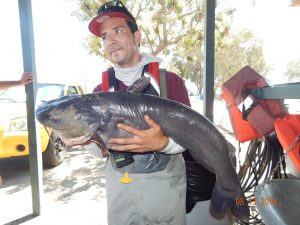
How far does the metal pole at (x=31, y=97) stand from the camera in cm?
396

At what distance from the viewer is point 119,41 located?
2.35 m

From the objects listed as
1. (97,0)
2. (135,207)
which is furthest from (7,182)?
(97,0)

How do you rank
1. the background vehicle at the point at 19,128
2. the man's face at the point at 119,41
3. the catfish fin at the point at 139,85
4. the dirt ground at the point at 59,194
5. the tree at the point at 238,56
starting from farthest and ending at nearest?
1. the tree at the point at 238,56
2. the background vehicle at the point at 19,128
3. the dirt ground at the point at 59,194
4. the man's face at the point at 119,41
5. the catfish fin at the point at 139,85

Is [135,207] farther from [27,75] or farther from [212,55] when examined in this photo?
[27,75]

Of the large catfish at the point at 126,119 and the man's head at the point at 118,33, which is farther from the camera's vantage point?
the man's head at the point at 118,33

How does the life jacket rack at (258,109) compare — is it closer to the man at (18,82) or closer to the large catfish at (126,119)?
the large catfish at (126,119)

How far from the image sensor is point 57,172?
22.0 ft

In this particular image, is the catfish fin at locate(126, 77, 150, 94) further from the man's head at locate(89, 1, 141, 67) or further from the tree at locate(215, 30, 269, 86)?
the tree at locate(215, 30, 269, 86)

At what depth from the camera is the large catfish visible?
77.9 inches

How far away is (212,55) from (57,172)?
15.6ft

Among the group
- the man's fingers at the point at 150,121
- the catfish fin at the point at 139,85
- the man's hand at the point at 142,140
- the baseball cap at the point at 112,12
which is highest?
the baseball cap at the point at 112,12

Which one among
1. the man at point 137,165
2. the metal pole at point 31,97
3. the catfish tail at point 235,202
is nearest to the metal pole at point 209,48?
the man at point 137,165

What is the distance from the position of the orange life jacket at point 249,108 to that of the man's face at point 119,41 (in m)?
0.90

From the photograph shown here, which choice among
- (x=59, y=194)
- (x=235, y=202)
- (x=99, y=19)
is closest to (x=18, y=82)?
(x=99, y=19)
